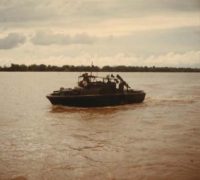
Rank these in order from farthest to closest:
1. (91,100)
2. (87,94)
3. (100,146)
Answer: (91,100)
(87,94)
(100,146)

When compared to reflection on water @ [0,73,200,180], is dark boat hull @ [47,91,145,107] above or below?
above

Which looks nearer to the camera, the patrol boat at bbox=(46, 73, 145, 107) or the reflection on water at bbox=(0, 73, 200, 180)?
the reflection on water at bbox=(0, 73, 200, 180)

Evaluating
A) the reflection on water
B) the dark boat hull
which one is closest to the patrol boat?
the dark boat hull

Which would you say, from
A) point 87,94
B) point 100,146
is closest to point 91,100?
point 87,94

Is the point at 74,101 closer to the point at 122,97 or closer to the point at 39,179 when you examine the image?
the point at 122,97

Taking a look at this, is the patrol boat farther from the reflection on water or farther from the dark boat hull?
the reflection on water

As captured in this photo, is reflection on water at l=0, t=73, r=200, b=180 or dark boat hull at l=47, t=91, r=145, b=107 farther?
dark boat hull at l=47, t=91, r=145, b=107

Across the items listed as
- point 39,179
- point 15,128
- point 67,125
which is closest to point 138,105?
point 67,125

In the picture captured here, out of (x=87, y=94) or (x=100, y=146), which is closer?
(x=100, y=146)

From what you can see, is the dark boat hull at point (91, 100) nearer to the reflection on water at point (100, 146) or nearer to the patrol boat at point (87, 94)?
the patrol boat at point (87, 94)

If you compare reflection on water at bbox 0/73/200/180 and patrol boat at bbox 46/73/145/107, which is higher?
patrol boat at bbox 46/73/145/107

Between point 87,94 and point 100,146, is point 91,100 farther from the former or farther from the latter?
point 100,146

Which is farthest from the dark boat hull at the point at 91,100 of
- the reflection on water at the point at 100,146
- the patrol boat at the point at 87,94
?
the reflection on water at the point at 100,146

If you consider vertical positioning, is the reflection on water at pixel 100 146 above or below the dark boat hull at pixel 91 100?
below
